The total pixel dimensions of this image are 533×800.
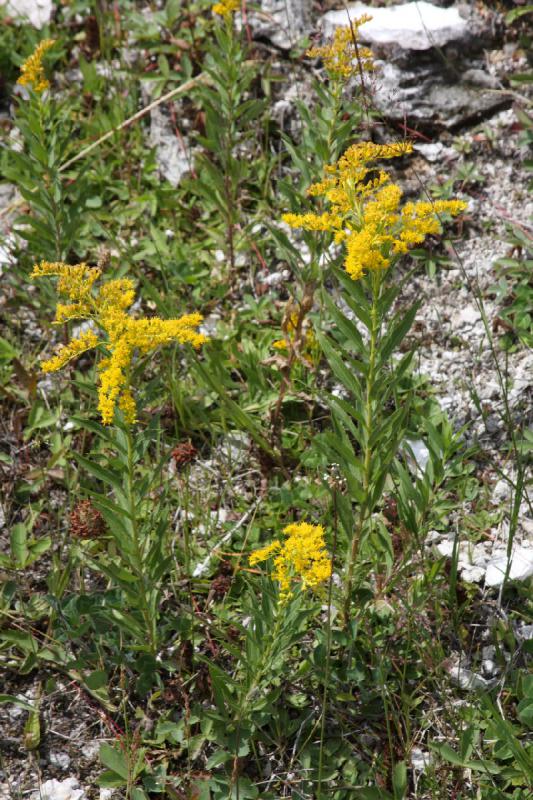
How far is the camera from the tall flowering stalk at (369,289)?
233cm

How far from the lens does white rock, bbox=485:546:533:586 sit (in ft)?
9.79

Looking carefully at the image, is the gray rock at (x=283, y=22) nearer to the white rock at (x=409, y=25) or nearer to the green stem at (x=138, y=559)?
the white rock at (x=409, y=25)

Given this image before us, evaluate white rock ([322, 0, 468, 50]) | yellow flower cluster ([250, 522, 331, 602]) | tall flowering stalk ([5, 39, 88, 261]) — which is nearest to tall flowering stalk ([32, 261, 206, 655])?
yellow flower cluster ([250, 522, 331, 602])

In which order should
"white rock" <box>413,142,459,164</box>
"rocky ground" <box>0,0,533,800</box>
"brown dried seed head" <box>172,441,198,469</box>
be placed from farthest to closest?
1. "white rock" <box>413,142,459,164</box>
2. "brown dried seed head" <box>172,441,198,469</box>
3. "rocky ground" <box>0,0,533,800</box>

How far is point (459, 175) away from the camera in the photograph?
4059mm

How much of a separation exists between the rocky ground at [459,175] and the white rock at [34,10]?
1.20 metres

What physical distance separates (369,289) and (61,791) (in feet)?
6.56

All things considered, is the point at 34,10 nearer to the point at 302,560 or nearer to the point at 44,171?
the point at 44,171

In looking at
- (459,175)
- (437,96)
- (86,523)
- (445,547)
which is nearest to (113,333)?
(86,523)

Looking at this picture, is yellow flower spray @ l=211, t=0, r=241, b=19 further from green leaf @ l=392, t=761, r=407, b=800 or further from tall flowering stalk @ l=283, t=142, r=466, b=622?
green leaf @ l=392, t=761, r=407, b=800

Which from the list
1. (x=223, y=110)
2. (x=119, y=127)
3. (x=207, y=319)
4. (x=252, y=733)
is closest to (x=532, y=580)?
(x=252, y=733)

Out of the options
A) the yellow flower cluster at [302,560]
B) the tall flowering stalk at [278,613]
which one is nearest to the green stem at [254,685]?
the tall flowering stalk at [278,613]

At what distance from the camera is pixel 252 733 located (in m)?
2.61

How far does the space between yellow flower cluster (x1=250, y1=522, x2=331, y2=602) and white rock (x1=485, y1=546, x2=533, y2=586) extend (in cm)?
94
